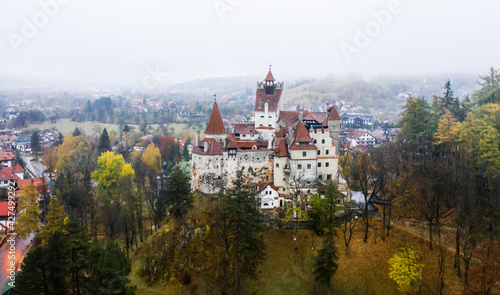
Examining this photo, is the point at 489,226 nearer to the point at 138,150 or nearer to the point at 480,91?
the point at 480,91

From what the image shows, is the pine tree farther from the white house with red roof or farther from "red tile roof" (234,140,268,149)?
the white house with red roof

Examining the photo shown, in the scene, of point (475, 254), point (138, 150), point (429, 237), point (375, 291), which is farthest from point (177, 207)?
point (138, 150)

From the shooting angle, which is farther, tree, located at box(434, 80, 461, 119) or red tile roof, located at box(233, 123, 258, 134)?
tree, located at box(434, 80, 461, 119)

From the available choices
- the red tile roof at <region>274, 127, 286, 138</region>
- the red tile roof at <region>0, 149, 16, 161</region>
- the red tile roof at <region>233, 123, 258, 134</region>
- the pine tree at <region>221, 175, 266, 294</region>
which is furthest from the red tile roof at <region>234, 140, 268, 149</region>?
the red tile roof at <region>0, 149, 16, 161</region>

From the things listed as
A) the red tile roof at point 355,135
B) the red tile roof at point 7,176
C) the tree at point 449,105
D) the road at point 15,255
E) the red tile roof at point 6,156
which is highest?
the tree at point 449,105

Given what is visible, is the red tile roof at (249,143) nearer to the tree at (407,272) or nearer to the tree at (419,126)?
the tree at (419,126)

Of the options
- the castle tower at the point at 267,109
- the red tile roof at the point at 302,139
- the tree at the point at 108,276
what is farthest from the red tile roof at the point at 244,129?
the tree at the point at 108,276

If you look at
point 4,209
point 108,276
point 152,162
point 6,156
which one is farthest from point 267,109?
point 6,156
